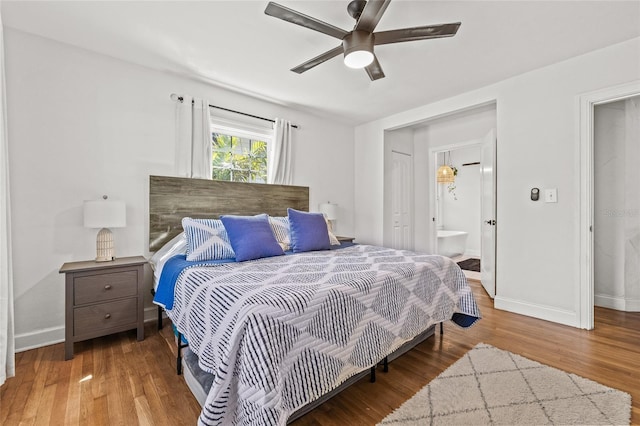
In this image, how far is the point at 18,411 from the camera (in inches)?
63.4

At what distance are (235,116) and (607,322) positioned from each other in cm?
456

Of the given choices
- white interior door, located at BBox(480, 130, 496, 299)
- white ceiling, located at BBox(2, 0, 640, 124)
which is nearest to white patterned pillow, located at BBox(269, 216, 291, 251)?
white ceiling, located at BBox(2, 0, 640, 124)

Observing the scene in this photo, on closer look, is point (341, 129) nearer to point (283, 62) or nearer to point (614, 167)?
point (283, 62)

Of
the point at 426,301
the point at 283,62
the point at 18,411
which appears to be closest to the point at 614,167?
the point at 426,301

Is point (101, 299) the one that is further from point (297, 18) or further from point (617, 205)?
point (617, 205)

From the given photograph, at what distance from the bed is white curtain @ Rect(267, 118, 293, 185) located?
1.36m

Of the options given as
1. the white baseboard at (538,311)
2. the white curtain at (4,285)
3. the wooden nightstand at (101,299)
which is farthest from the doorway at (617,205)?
the white curtain at (4,285)

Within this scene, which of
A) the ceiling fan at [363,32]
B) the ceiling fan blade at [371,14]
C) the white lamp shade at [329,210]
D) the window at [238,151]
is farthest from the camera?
the white lamp shade at [329,210]

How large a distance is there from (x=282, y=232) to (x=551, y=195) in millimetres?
2771

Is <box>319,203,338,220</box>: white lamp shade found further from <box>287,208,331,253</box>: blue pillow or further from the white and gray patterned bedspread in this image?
the white and gray patterned bedspread

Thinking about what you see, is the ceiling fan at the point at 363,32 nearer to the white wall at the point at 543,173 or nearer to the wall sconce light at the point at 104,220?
the white wall at the point at 543,173

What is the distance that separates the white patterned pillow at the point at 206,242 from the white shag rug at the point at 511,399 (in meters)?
1.68

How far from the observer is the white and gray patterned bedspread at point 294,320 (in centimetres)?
122

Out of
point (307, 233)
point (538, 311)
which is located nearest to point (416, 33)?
point (307, 233)
